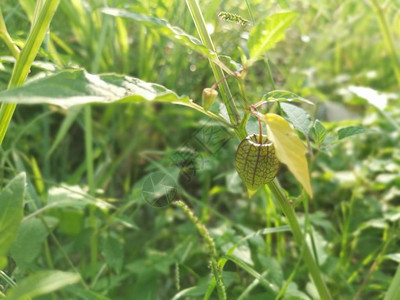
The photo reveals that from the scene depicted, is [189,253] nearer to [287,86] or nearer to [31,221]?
[31,221]

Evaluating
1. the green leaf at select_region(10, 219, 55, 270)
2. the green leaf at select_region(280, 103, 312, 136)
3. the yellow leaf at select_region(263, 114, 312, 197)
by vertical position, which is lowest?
the green leaf at select_region(10, 219, 55, 270)

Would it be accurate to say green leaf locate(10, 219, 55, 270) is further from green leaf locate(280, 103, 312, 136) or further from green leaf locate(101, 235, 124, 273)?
green leaf locate(280, 103, 312, 136)

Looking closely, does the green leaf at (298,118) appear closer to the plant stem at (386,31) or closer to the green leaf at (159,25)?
the green leaf at (159,25)

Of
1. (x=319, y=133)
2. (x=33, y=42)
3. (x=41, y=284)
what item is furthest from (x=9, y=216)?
(x=319, y=133)

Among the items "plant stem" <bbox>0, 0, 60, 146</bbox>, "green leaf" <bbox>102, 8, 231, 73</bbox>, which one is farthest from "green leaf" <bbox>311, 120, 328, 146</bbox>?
"plant stem" <bbox>0, 0, 60, 146</bbox>

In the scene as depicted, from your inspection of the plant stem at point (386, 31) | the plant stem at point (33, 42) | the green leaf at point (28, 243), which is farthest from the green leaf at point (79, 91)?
the plant stem at point (386, 31)

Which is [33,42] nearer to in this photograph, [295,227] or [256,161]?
[256,161]

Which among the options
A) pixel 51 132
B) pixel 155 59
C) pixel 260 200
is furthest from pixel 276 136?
pixel 51 132

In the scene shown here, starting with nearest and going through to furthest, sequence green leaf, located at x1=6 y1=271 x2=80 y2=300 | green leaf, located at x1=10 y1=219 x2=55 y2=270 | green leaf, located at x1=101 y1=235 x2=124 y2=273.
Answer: green leaf, located at x1=6 y1=271 x2=80 y2=300
green leaf, located at x1=10 y1=219 x2=55 y2=270
green leaf, located at x1=101 y1=235 x2=124 y2=273
